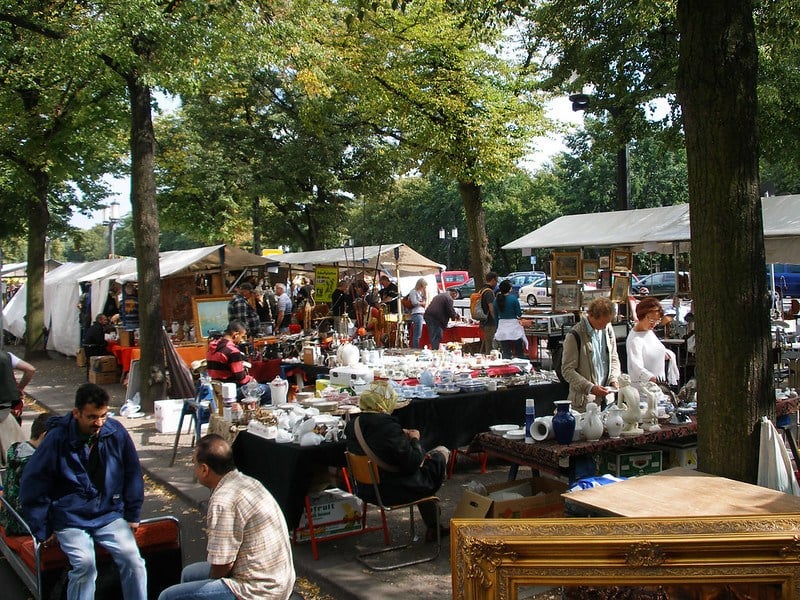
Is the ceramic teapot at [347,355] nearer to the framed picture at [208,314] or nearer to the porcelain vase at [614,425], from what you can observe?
the porcelain vase at [614,425]

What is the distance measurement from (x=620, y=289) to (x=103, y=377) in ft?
32.8

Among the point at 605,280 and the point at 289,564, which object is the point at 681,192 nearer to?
the point at 605,280

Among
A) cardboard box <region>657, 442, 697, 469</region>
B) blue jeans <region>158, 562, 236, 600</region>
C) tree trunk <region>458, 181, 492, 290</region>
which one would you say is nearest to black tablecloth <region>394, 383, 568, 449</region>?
cardboard box <region>657, 442, 697, 469</region>

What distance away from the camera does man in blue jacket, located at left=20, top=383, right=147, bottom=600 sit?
4.07 meters

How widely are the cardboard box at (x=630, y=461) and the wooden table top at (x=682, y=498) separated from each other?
1.32 metres

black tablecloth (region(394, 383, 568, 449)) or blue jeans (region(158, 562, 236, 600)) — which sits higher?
black tablecloth (region(394, 383, 568, 449))

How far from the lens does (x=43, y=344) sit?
19.2 meters

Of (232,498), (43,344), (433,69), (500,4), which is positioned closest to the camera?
(232,498)

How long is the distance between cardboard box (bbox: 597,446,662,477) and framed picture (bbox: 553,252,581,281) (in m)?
8.54

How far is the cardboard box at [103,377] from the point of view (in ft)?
47.5

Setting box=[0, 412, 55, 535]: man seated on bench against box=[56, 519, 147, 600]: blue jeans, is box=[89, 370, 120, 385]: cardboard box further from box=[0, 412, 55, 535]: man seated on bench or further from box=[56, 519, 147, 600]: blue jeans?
box=[56, 519, 147, 600]: blue jeans

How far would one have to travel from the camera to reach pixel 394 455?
5.02 meters

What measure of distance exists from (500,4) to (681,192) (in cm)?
3423

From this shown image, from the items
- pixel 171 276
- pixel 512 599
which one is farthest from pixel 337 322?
pixel 512 599
